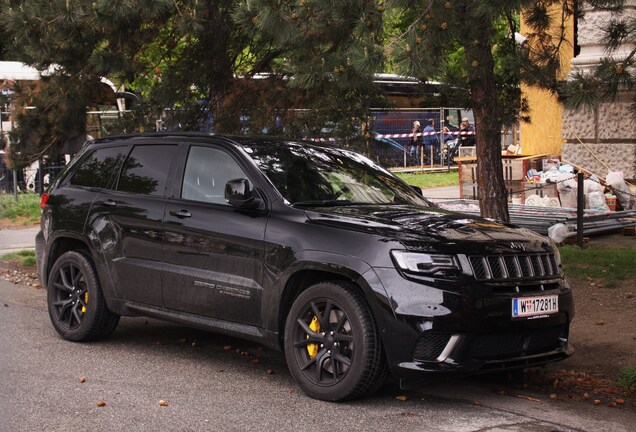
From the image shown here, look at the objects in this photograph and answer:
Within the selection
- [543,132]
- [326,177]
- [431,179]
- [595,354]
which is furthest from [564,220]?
[431,179]

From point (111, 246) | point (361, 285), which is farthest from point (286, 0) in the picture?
point (361, 285)

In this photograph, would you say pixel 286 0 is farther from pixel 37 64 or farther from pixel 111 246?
pixel 37 64

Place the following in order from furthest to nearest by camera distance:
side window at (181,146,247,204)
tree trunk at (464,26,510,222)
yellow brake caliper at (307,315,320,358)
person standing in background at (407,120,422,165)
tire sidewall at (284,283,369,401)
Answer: person standing in background at (407,120,422,165), tree trunk at (464,26,510,222), side window at (181,146,247,204), yellow brake caliper at (307,315,320,358), tire sidewall at (284,283,369,401)

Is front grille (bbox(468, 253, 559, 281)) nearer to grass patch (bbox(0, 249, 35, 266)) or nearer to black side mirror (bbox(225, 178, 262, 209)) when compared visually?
black side mirror (bbox(225, 178, 262, 209))

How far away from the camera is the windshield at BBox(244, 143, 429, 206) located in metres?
7.41

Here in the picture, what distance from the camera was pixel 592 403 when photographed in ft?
22.1

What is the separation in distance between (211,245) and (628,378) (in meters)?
3.01

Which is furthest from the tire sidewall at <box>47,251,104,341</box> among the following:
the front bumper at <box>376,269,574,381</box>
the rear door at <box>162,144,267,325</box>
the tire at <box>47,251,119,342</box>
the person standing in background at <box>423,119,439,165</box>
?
the person standing in background at <box>423,119,439,165</box>

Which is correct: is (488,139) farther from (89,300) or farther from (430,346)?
(430,346)

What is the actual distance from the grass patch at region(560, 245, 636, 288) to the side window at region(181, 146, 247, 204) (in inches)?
179

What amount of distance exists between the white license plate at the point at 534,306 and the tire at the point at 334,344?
893 mm

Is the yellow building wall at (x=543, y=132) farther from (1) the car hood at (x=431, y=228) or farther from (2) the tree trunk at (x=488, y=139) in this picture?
(1) the car hood at (x=431, y=228)

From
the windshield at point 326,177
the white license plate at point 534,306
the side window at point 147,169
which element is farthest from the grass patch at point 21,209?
the white license plate at point 534,306

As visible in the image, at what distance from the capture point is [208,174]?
7.80 meters
